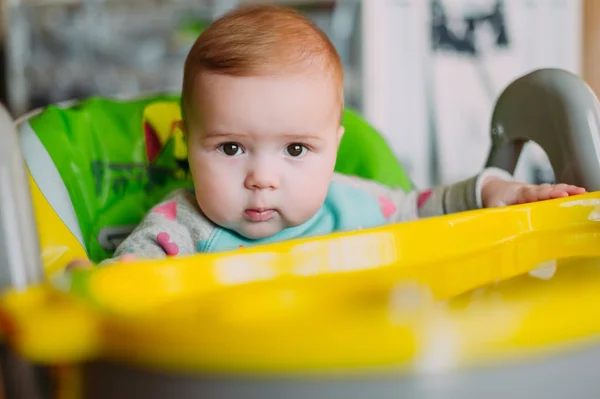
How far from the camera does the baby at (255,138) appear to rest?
0.67m

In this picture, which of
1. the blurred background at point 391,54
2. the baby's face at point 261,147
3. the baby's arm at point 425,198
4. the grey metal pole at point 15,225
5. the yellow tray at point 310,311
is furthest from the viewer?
the blurred background at point 391,54

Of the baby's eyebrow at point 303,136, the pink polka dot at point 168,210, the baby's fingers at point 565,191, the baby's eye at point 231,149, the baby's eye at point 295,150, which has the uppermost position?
the baby's eyebrow at point 303,136

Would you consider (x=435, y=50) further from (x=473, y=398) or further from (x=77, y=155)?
(x=473, y=398)

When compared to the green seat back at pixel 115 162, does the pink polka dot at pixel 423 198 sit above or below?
below

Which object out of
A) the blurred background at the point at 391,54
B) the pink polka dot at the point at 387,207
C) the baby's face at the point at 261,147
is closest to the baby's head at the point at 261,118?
the baby's face at the point at 261,147

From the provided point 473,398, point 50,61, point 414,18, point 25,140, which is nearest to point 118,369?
point 473,398

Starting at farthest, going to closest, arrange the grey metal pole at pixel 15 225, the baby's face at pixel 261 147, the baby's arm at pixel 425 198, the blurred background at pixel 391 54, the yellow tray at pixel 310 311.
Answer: the blurred background at pixel 391 54, the baby's arm at pixel 425 198, the baby's face at pixel 261 147, the grey metal pole at pixel 15 225, the yellow tray at pixel 310 311

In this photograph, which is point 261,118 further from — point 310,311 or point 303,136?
point 310,311

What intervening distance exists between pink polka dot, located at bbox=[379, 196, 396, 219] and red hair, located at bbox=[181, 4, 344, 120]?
19 cm

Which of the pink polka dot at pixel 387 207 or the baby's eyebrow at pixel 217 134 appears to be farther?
the pink polka dot at pixel 387 207

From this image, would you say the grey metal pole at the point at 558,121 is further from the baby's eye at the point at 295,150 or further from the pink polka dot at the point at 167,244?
the pink polka dot at the point at 167,244

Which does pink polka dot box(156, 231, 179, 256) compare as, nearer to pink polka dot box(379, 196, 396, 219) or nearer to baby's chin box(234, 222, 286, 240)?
baby's chin box(234, 222, 286, 240)

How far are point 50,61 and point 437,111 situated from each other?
4.20 feet

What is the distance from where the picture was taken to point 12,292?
0.38 m
